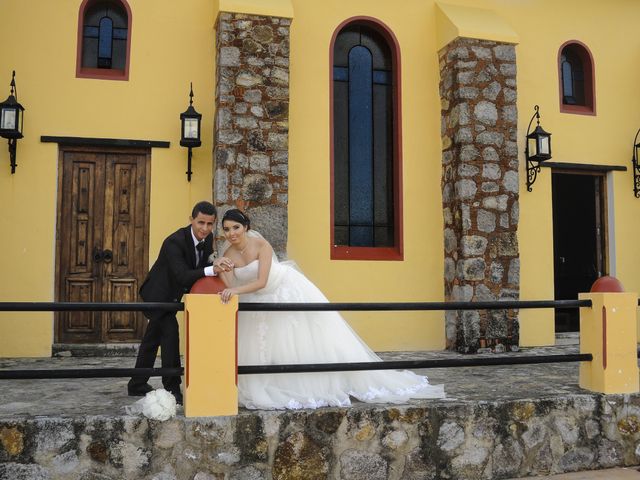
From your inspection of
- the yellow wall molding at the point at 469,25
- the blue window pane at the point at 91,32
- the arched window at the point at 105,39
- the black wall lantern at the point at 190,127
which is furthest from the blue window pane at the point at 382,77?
the blue window pane at the point at 91,32

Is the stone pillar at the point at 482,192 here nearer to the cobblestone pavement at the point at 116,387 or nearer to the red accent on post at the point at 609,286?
the cobblestone pavement at the point at 116,387

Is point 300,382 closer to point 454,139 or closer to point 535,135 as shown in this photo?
point 454,139

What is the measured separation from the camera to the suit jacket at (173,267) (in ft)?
15.8

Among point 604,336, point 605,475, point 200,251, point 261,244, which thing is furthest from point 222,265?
point 605,475

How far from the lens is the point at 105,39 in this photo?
8047 mm

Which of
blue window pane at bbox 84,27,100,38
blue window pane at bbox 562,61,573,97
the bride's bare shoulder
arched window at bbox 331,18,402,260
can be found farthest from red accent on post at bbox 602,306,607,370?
blue window pane at bbox 84,27,100,38

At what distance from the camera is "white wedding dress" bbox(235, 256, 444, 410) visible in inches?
183

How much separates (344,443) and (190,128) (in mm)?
4595

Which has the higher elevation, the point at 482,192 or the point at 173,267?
the point at 482,192

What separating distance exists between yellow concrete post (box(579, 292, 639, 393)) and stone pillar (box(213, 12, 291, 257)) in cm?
364

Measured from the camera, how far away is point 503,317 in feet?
27.1

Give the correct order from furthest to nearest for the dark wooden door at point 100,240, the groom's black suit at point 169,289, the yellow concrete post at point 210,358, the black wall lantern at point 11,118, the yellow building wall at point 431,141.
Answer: the yellow building wall at point 431,141 → the dark wooden door at point 100,240 → the black wall lantern at point 11,118 → the groom's black suit at point 169,289 → the yellow concrete post at point 210,358

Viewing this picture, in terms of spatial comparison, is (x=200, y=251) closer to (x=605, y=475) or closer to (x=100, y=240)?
(x=100, y=240)

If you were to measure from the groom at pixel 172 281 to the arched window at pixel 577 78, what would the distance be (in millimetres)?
6710
